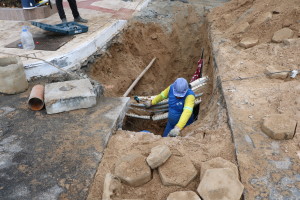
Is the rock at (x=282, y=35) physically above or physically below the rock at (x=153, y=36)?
above

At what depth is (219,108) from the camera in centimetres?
398

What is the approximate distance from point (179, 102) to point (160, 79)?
Result: 2.24m

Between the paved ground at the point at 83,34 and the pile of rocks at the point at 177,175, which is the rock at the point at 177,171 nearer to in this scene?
the pile of rocks at the point at 177,175

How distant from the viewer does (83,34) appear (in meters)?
5.77

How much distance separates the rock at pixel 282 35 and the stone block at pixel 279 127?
8.73ft

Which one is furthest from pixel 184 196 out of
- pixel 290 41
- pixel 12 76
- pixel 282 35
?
pixel 282 35

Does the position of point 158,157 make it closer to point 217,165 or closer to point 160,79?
point 217,165

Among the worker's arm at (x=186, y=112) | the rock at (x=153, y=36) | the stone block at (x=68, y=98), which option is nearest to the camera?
the stone block at (x=68, y=98)

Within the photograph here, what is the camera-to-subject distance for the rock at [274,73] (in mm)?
4254

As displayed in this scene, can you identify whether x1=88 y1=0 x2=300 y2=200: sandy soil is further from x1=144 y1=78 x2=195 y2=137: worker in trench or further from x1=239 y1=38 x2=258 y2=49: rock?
x1=144 y1=78 x2=195 y2=137: worker in trench

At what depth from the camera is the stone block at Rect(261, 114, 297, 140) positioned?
295cm

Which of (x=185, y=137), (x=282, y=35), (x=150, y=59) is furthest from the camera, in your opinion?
(x=150, y=59)

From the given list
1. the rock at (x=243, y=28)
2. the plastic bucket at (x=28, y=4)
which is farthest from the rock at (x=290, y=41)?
the plastic bucket at (x=28, y=4)

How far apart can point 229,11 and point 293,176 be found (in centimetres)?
594
